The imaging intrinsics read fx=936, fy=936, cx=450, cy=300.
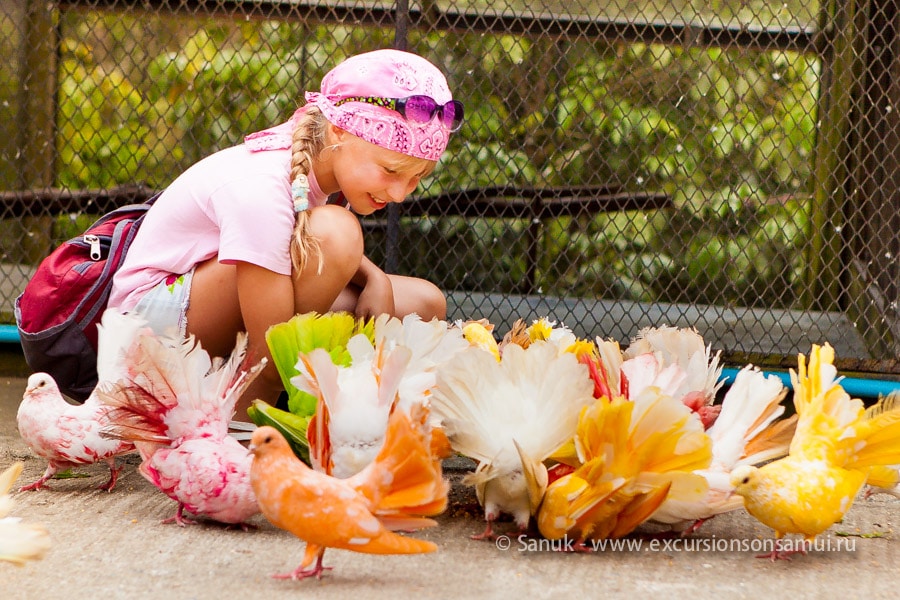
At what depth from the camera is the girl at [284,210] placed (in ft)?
5.19

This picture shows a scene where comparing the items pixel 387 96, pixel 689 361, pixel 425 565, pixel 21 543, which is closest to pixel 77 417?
pixel 21 543

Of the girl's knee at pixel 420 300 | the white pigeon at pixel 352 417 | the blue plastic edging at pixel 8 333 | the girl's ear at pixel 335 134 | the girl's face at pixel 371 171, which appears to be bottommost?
the blue plastic edging at pixel 8 333

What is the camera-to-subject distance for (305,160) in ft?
5.45

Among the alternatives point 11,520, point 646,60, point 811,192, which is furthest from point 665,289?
point 11,520

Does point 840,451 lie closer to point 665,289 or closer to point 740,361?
point 740,361

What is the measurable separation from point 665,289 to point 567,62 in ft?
2.56

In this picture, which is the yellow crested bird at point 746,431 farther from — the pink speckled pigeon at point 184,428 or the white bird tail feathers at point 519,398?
the pink speckled pigeon at point 184,428

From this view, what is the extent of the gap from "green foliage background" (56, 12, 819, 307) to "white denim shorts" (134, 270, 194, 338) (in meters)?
1.18

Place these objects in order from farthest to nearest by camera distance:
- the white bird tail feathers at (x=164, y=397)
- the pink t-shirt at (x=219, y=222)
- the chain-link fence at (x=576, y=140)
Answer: the chain-link fence at (x=576, y=140) → the pink t-shirt at (x=219, y=222) → the white bird tail feathers at (x=164, y=397)

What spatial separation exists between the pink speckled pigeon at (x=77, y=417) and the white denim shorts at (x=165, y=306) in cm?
12

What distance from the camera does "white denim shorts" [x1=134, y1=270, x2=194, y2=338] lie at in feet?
5.38

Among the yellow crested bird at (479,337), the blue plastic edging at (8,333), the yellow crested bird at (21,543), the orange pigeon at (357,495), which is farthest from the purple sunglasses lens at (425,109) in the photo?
the blue plastic edging at (8,333)

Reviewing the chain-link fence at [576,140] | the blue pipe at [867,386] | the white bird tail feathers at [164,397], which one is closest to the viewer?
the white bird tail feathers at [164,397]

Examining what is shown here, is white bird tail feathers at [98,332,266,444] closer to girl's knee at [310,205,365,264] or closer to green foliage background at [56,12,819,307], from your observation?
girl's knee at [310,205,365,264]
